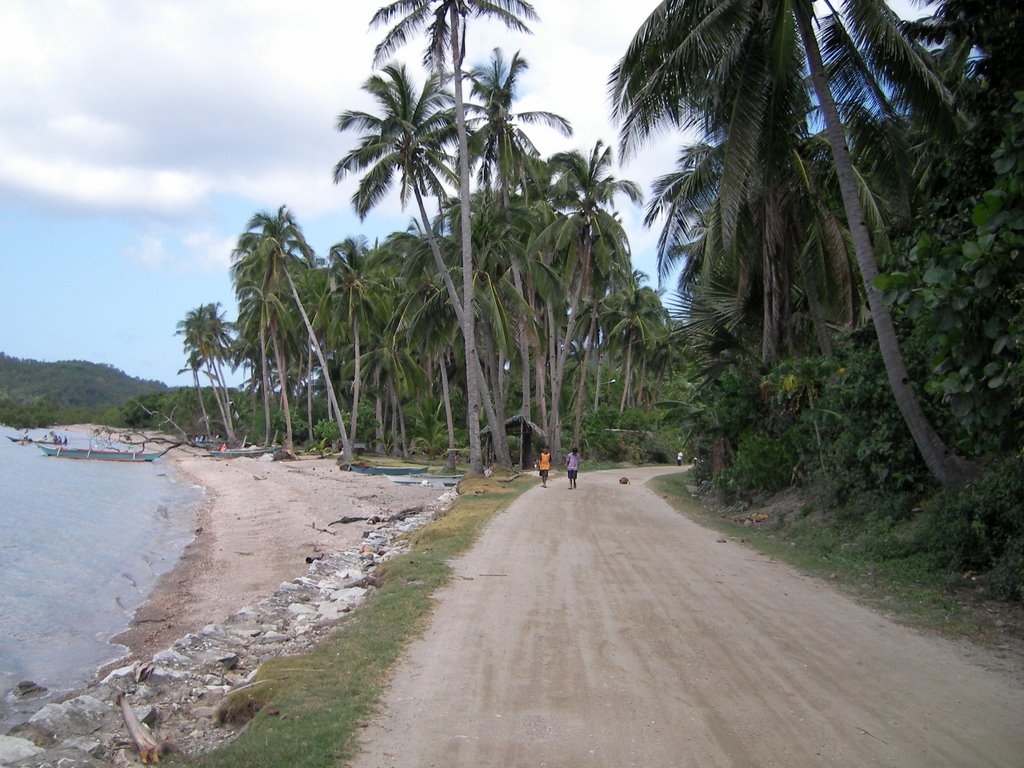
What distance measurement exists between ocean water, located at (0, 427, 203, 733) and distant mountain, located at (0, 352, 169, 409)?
132326 millimetres

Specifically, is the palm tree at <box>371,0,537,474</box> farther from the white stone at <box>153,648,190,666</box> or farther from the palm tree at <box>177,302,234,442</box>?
the palm tree at <box>177,302,234,442</box>

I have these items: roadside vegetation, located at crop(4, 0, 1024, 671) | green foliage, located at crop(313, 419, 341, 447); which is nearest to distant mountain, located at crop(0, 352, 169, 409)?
green foliage, located at crop(313, 419, 341, 447)

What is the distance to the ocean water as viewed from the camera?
31.2ft

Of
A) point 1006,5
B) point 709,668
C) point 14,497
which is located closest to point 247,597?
point 709,668

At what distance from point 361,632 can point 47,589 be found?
387 inches

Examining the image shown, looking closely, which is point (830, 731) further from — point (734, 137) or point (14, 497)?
point (14, 497)

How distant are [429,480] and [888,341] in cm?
2518

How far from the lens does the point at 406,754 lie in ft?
14.4

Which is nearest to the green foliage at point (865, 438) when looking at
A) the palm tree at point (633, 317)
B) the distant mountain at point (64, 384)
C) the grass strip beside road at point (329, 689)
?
the grass strip beside road at point (329, 689)

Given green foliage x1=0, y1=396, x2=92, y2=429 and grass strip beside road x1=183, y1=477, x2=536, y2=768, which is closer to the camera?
grass strip beside road x1=183, y1=477, x2=536, y2=768

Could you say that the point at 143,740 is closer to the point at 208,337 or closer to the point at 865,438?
the point at 865,438

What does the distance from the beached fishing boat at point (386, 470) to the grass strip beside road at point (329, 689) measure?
27.1 meters

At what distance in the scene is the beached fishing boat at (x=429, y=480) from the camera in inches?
1280

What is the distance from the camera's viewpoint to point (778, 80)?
12461 mm
